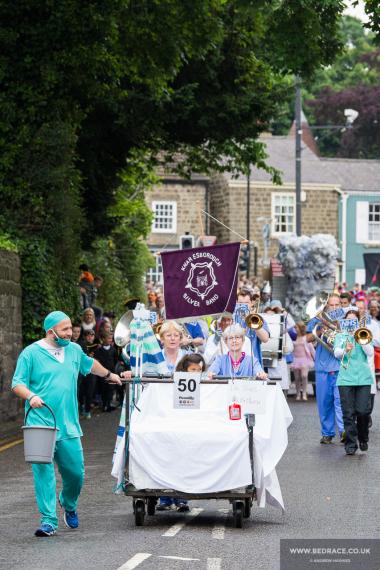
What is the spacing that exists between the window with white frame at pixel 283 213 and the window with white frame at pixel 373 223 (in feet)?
14.7

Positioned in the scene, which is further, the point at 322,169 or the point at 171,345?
the point at 322,169

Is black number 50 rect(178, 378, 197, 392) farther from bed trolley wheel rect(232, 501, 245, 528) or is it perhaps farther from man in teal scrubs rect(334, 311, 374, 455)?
man in teal scrubs rect(334, 311, 374, 455)

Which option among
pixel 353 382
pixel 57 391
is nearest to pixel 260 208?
pixel 353 382

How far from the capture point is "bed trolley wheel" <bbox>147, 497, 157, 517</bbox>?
12.7 meters

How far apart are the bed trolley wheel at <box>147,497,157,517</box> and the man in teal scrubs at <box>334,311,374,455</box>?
5979mm

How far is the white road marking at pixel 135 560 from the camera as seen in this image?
1002 centimetres

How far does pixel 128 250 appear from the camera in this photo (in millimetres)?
47719

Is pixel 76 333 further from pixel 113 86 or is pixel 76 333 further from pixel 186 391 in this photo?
pixel 186 391

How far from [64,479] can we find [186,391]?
1.31 m

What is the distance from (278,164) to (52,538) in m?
63.1

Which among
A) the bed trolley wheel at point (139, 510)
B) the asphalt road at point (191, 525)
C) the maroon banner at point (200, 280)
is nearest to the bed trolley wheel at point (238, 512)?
the asphalt road at point (191, 525)

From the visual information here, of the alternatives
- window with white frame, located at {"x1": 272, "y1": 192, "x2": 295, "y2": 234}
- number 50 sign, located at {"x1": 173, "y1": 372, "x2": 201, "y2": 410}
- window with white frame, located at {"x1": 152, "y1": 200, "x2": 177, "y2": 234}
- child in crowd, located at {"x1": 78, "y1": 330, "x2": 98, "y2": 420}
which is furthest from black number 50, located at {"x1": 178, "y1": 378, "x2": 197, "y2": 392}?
window with white frame, located at {"x1": 272, "y1": 192, "x2": 295, "y2": 234}

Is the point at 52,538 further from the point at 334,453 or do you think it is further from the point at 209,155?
the point at 209,155

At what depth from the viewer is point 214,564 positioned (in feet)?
33.4
